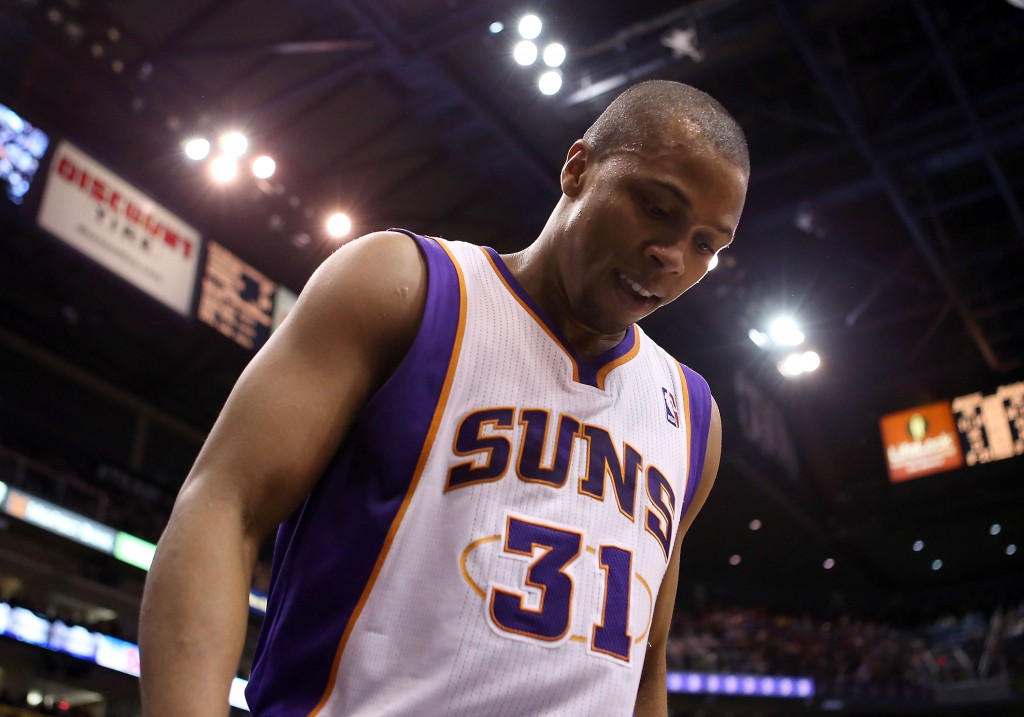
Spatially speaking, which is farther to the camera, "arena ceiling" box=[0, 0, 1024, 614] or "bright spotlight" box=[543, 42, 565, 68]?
"arena ceiling" box=[0, 0, 1024, 614]

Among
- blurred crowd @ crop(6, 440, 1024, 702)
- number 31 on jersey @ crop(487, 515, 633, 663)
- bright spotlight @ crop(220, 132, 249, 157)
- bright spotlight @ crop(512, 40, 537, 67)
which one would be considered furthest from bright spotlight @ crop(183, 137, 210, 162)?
number 31 on jersey @ crop(487, 515, 633, 663)

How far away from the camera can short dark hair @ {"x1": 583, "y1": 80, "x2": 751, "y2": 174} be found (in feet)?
4.59

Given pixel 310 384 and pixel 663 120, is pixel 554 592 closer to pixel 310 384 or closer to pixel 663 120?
pixel 310 384

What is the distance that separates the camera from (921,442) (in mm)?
13977

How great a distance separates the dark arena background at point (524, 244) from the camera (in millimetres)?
8883

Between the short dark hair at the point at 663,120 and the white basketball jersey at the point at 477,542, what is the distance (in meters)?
0.29

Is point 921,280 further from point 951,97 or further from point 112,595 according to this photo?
point 112,595

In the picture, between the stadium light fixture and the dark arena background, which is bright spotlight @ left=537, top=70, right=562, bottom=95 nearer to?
the dark arena background

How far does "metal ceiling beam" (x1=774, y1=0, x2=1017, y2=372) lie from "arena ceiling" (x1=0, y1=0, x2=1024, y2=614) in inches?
1.2

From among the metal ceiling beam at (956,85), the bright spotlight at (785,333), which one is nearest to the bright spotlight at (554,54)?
the metal ceiling beam at (956,85)

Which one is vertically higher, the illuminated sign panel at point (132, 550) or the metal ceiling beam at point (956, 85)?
the metal ceiling beam at point (956, 85)

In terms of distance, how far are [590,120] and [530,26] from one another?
4.62 ft

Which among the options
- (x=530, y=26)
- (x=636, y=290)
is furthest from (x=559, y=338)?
(x=530, y=26)

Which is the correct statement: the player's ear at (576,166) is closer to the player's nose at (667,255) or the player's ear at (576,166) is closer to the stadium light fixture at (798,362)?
the player's nose at (667,255)
